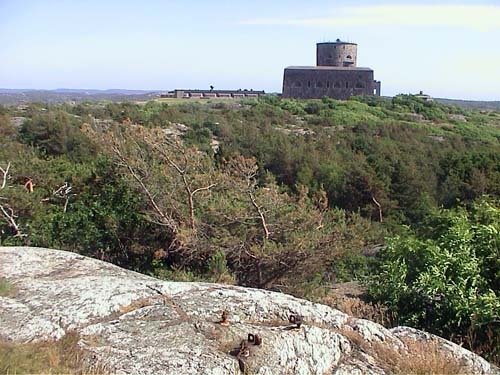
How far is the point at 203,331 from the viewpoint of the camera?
13.1ft

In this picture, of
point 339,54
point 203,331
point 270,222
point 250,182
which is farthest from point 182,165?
point 339,54

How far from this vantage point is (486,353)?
5.55 m

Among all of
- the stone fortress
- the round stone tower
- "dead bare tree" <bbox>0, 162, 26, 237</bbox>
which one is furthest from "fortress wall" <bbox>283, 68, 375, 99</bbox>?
"dead bare tree" <bbox>0, 162, 26, 237</bbox>

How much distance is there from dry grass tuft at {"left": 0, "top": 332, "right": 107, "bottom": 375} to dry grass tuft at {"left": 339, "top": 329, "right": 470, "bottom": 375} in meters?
1.69

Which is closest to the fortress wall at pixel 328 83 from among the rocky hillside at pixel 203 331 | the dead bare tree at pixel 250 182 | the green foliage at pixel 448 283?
the dead bare tree at pixel 250 182

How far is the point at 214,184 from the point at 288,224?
5.15 ft

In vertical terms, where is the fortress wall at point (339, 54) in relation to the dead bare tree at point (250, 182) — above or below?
above

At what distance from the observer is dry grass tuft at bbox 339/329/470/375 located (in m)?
3.95

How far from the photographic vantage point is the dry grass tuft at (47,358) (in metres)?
3.29

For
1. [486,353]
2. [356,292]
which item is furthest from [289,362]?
[356,292]

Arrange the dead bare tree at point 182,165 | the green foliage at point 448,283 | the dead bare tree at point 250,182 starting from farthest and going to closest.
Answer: the dead bare tree at point 182,165
the dead bare tree at point 250,182
the green foliage at point 448,283

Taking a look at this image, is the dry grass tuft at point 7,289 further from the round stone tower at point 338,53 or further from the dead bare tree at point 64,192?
the round stone tower at point 338,53

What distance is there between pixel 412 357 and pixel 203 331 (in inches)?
52.6

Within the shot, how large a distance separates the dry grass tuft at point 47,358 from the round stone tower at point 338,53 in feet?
187
